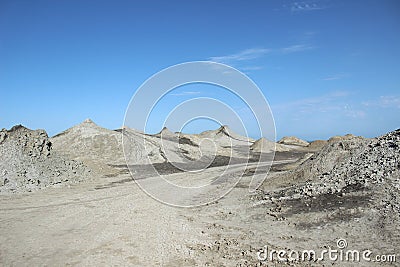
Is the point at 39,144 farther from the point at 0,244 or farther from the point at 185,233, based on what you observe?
the point at 185,233

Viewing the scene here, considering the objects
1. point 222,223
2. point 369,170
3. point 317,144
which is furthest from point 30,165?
point 317,144

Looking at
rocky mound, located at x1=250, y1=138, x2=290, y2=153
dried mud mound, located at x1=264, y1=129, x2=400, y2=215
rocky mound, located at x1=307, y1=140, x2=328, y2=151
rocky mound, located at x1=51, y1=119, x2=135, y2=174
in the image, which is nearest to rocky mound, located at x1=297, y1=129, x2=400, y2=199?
dried mud mound, located at x1=264, y1=129, x2=400, y2=215

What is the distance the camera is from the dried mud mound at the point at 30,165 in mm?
18906

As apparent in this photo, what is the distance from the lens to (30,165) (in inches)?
819

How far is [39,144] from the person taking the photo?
78.4 feet

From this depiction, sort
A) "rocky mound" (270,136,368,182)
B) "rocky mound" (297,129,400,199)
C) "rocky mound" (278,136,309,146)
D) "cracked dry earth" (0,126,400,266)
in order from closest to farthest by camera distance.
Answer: "cracked dry earth" (0,126,400,266) → "rocky mound" (297,129,400,199) → "rocky mound" (270,136,368,182) → "rocky mound" (278,136,309,146)

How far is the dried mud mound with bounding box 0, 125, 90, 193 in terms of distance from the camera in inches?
744

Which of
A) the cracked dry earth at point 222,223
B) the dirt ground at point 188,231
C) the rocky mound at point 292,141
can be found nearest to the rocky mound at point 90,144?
the cracked dry earth at point 222,223

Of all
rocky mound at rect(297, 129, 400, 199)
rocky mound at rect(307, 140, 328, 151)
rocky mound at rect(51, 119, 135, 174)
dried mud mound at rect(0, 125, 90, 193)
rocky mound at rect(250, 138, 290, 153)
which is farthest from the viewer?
rocky mound at rect(307, 140, 328, 151)

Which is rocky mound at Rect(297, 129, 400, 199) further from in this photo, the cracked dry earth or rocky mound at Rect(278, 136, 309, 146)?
rocky mound at Rect(278, 136, 309, 146)

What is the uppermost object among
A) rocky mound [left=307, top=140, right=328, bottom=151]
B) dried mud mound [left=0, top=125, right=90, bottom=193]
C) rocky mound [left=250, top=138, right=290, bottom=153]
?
rocky mound [left=307, top=140, right=328, bottom=151]

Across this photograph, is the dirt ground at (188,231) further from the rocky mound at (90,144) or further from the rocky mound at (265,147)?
the rocky mound at (265,147)

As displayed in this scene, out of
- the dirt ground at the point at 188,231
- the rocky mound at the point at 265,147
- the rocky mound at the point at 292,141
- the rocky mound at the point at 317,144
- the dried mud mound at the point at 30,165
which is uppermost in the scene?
the rocky mound at the point at 292,141

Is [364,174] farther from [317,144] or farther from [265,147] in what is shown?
[317,144]
